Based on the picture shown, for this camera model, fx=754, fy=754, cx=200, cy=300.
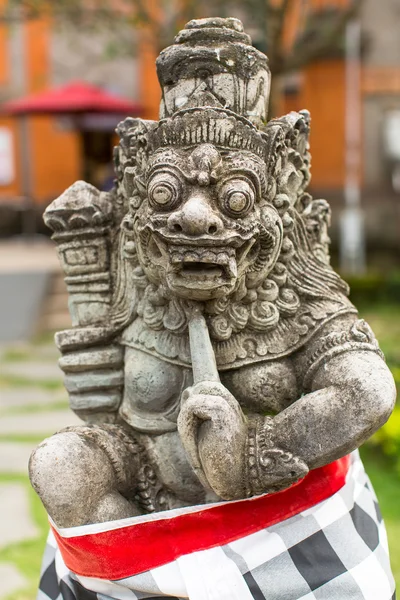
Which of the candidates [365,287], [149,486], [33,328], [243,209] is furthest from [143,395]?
[365,287]

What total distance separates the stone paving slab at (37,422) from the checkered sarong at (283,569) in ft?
9.02

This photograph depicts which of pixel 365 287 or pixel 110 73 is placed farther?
pixel 110 73

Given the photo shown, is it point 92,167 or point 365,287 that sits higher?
point 92,167

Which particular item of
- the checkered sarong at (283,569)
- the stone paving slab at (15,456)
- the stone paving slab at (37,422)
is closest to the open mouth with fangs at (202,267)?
the checkered sarong at (283,569)

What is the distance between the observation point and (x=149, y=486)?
1890 millimetres

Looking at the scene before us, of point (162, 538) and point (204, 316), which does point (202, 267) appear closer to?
point (204, 316)

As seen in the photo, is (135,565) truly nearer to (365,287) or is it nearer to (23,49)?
(365,287)

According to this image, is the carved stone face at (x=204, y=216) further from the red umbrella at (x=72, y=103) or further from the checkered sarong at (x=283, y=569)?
the red umbrella at (x=72, y=103)

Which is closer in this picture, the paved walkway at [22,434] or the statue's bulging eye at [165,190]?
the statue's bulging eye at [165,190]

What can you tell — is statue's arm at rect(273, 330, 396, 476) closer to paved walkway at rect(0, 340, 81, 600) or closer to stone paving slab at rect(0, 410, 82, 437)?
paved walkway at rect(0, 340, 81, 600)

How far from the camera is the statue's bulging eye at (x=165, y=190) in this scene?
1.62 m

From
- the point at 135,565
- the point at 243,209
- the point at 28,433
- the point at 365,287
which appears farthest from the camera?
the point at 365,287

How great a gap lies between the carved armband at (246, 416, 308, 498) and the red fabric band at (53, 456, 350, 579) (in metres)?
0.18

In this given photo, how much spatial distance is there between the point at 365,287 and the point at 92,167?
5224mm
